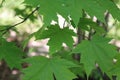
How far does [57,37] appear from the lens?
61.7 inches

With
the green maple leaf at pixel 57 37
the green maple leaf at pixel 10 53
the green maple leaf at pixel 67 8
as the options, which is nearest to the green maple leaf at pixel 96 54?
the green maple leaf at pixel 57 37

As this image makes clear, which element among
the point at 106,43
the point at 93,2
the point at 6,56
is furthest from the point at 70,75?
the point at 6,56

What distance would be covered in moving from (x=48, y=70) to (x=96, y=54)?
234 millimetres

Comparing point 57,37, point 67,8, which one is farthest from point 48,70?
point 67,8

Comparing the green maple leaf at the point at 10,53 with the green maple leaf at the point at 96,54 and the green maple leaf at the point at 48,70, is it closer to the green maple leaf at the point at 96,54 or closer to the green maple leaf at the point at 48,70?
the green maple leaf at the point at 48,70

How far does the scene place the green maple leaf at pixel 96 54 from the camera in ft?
4.94

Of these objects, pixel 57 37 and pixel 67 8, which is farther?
pixel 57 37

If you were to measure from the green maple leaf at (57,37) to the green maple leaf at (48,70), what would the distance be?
6cm

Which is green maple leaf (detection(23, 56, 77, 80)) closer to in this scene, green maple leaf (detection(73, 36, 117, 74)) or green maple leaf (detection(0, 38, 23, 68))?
green maple leaf (detection(73, 36, 117, 74))

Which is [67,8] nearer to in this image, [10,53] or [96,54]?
[96,54]

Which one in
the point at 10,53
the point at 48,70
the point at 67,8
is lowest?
the point at 10,53

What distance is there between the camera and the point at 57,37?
1.57m

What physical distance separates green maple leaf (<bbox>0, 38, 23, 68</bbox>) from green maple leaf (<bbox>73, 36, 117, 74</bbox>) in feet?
1.59

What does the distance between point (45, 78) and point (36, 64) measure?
9 cm
